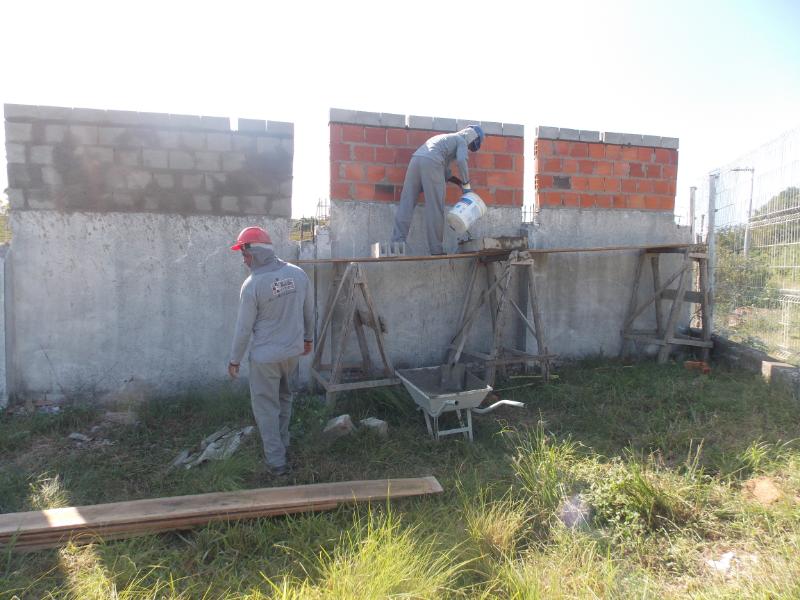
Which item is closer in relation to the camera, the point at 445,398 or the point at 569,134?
the point at 445,398

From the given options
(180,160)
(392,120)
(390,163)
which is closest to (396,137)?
(392,120)

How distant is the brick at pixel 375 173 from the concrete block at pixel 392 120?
1.47 feet

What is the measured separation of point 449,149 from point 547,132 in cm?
150

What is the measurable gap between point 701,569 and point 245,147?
4931 millimetres

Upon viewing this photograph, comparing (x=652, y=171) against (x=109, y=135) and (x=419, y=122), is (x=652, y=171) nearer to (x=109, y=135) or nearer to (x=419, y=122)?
(x=419, y=122)

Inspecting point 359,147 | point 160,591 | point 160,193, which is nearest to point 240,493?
point 160,591

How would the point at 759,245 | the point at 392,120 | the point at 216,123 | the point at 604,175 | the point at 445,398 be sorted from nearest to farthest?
the point at 445,398 < the point at 216,123 < the point at 392,120 < the point at 759,245 < the point at 604,175

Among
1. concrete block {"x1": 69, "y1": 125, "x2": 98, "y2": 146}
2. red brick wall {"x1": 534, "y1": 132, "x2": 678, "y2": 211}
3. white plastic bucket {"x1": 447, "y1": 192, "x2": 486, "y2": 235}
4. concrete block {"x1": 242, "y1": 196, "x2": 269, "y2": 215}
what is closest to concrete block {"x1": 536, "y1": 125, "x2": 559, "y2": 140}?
red brick wall {"x1": 534, "y1": 132, "x2": 678, "y2": 211}

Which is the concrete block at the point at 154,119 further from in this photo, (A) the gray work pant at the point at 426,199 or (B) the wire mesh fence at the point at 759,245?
(B) the wire mesh fence at the point at 759,245

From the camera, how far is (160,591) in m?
2.69

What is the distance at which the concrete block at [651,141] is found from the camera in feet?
21.5

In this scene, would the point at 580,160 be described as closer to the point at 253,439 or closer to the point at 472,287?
the point at 472,287

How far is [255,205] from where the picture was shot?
5418mm

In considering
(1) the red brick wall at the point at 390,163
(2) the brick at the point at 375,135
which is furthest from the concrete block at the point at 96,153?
(2) the brick at the point at 375,135
